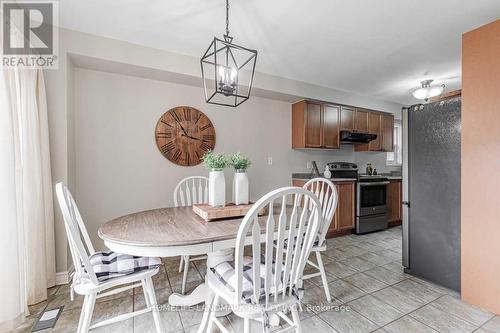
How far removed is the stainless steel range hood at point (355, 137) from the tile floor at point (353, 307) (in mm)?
2094

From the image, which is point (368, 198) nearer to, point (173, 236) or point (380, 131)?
point (380, 131)

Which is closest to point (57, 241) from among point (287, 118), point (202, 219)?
point (202, 219)

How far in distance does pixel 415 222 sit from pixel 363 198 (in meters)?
1.41

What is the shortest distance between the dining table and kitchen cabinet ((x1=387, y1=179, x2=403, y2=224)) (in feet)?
11.1

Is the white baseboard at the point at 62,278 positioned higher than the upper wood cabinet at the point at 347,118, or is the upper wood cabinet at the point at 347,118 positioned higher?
the upper wood cabinet at the point at 347,118

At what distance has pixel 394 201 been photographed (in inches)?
164

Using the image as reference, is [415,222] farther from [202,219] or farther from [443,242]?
[202,219]

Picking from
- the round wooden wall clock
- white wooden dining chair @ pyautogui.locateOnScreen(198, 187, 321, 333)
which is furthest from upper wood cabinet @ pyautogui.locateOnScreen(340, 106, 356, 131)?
white wooden dining chair @ pyautogui.locateOnScreen(198, 187, 321, 333)

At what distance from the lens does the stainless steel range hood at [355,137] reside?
3.84 meters

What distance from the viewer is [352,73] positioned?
322cm

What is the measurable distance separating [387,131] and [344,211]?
2035mm

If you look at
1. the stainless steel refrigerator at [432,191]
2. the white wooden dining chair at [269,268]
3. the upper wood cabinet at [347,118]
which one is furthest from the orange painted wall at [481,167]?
the upper wood cabinet at [347,118]

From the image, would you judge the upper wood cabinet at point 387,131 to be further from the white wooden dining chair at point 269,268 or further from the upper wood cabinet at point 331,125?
the white wooden dining chair at point 269,268

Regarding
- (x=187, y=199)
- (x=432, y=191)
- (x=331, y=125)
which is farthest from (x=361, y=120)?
(x=187, y=199)
